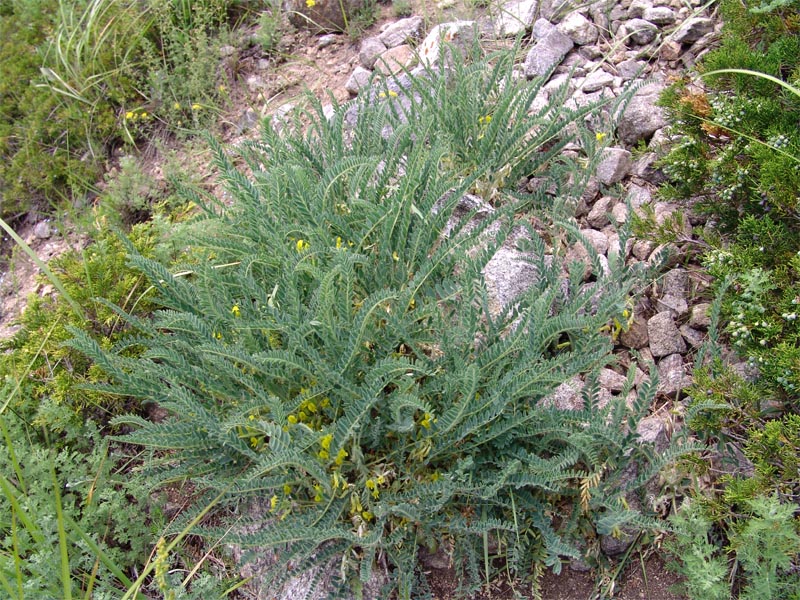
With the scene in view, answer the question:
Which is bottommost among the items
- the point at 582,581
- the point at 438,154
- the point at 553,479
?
the point at 582,581

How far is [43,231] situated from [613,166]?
3461 millimetres

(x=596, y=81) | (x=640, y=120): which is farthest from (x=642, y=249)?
(x=596, y=81)

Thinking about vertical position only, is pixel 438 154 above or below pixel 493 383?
above

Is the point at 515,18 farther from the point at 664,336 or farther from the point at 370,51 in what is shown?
the point at 664,336

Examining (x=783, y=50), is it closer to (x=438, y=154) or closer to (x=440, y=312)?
(x=438, y=154)

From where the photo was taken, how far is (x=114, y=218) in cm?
371

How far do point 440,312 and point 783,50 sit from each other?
1666mm

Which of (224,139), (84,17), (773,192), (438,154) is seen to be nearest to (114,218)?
(224,139)

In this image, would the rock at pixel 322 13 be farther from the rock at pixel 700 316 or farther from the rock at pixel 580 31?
the rock at pixel 700 316

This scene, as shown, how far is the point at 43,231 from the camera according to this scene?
429cm

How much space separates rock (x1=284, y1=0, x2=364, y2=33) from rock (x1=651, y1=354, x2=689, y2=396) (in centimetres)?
311

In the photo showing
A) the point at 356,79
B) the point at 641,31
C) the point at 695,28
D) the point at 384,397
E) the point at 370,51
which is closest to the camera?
the point at 384,397

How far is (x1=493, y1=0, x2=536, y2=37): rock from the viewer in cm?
372

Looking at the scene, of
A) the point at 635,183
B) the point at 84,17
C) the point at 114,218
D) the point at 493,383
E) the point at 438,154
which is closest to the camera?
the point at 493,383
